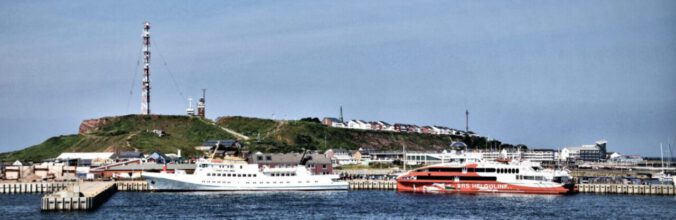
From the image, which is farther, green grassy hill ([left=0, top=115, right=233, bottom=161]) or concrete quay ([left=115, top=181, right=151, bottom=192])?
green grassy hill ([left=0, top=115, right=233, bottom=161])

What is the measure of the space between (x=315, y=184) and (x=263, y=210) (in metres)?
26.7

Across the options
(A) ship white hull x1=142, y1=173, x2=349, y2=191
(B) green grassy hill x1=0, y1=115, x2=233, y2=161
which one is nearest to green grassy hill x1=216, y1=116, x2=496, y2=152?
(B) green grassy hill x1=0, y1=115, x2=233, y2=161

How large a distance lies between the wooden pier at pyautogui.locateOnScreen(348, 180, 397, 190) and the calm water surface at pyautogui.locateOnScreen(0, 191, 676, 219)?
9.11 m

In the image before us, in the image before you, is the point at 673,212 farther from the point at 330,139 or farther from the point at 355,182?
the point at 330,139

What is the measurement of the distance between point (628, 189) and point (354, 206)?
118ft

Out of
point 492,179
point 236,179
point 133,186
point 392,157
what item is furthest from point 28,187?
point 392,157

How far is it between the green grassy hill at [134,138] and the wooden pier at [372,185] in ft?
165

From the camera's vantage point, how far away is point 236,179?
9925 cm

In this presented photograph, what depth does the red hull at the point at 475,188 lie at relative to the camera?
315ft

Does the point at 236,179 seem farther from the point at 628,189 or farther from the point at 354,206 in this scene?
the point at 628,189

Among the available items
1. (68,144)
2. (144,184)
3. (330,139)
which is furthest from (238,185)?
(330,139)

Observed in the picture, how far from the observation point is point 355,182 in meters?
107

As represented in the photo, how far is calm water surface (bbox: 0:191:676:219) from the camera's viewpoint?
2753 inches

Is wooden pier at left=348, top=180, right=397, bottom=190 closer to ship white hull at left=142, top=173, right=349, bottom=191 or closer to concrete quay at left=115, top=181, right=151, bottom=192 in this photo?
ship white hull at left=142, top=173, right=349, bottom=191
